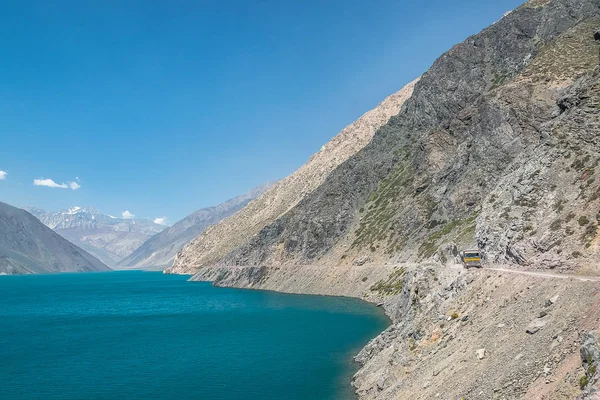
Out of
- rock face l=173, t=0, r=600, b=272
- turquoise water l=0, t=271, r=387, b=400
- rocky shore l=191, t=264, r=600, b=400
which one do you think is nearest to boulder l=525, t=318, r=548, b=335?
rocky shore l=191, t=264, r=600, b=400

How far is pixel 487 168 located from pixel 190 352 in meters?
82.5

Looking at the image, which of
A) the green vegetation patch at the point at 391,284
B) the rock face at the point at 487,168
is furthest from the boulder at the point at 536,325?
the green vegetation patch at the point at 391,284

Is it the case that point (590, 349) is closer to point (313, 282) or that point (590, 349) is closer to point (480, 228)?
point (480, 228)

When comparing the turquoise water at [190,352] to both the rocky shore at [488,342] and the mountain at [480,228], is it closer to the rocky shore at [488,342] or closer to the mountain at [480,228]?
the rocky shore at [488,342]

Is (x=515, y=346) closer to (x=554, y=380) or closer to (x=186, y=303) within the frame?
(x=554, y=380)

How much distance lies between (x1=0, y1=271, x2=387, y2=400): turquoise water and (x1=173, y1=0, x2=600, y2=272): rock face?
73.0 ft

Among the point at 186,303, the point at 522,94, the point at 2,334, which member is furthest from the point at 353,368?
the point at 186,303

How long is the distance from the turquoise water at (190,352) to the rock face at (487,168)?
73.0 feet

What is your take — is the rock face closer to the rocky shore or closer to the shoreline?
the shoreline

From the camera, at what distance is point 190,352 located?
67688mm

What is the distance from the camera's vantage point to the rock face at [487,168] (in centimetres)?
4312

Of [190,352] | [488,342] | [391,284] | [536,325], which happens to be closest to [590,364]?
[536,325]

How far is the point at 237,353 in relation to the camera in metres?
65.8

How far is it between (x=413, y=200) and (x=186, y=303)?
253 ft
